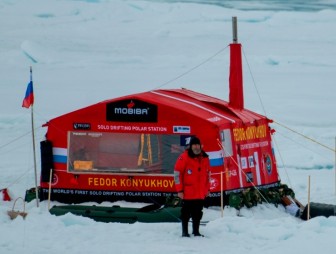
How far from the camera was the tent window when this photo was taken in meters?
15.0

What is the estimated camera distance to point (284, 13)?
143 feet

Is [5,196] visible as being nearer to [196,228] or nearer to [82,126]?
[82,126]

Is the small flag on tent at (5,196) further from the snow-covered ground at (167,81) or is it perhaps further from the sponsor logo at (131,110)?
the sponsor logo at (131,110)

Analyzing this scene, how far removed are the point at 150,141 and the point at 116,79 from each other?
18.0m

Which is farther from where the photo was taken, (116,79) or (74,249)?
(116,79)

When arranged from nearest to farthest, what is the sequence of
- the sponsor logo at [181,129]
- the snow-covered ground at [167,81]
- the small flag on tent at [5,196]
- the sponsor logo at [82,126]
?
the snow-covered ground at [167,81]
the sponsor logo at [181,129]
the sponsor logo at [82,126]
the small flag on tent at [5,196]

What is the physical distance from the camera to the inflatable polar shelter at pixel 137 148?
48.4 feet

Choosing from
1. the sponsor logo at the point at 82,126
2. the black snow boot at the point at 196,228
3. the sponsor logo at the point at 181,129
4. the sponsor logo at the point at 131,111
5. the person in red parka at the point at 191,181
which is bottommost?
the black snow boot at the point at 196,228

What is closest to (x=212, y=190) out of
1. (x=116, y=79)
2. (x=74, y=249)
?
(x=74, y=249)

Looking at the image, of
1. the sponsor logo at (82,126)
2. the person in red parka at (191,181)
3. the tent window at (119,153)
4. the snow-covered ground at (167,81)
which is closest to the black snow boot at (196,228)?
the person in red parka at (191,181)

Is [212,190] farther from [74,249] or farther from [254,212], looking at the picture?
[74,249]

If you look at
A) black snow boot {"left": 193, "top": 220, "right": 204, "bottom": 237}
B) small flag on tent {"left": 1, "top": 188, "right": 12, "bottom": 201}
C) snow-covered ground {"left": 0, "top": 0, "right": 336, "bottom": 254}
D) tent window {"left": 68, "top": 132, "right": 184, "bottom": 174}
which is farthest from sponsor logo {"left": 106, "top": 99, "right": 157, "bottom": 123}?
black snow boot {"left": 193, "top": 220, "right": 204, "bottom": 237}

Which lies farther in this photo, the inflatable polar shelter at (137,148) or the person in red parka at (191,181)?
the inflatable polar shelter at (137,148)

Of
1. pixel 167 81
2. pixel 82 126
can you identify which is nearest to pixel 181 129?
pixel 82 126
